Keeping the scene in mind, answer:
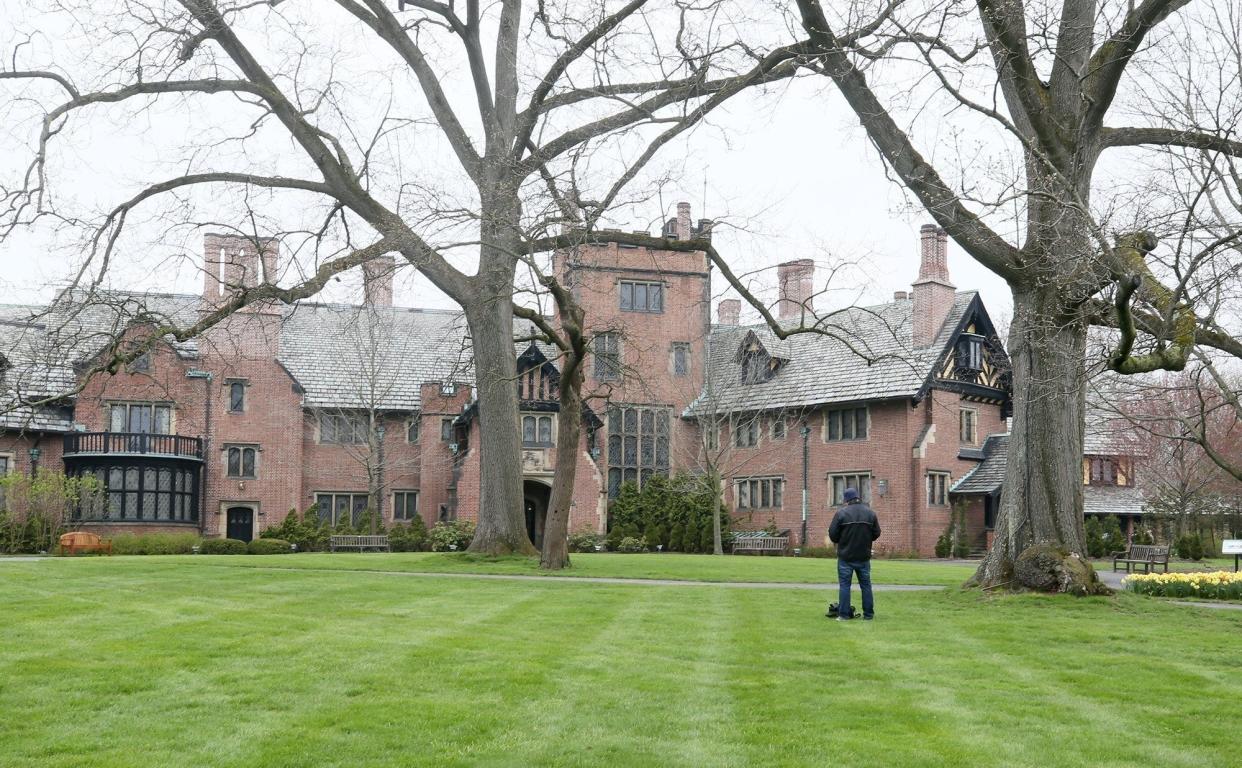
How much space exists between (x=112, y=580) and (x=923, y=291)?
99.2ft

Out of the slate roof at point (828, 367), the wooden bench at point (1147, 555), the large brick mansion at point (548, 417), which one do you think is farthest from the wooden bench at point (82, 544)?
the wooden bench at point (1147, 555)

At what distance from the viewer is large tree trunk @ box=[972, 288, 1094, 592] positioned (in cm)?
1800

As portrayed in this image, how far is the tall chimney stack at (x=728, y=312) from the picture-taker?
5466 cm

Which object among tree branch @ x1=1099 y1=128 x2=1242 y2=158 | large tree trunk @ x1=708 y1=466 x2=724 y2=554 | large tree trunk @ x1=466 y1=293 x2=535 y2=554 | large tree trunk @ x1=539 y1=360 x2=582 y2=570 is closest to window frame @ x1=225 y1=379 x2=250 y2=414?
large tree trunk @ x1=708 y1=466 x2=724 y2=554

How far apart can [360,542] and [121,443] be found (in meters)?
8.32

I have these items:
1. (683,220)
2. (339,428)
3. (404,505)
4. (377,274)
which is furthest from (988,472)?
(377,274)

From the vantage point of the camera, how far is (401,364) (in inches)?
1797

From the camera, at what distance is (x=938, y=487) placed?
41.8 m

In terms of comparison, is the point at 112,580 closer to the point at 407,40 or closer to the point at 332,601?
the point at 332,601

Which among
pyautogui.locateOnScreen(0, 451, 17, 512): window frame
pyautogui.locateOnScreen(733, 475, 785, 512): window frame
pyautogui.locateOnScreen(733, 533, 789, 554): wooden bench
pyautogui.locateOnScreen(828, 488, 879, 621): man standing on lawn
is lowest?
pyautogui.locateOnScreen(733, 533, 789, 554): wooden bench

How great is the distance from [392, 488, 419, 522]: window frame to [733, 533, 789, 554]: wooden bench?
11.6 metres

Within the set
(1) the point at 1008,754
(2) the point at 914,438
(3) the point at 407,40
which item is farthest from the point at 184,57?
(2) the point at 914,438

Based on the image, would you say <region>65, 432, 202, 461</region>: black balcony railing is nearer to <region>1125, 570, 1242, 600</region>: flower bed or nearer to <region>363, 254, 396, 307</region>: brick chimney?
<region>363, 254, 396, 307</region>: brick chimney

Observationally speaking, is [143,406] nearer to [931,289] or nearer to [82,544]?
[82,544]
